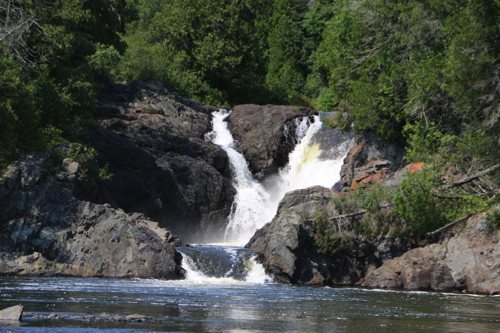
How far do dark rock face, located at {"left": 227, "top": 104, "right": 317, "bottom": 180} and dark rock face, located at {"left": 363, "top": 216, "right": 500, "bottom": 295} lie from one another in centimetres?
1552

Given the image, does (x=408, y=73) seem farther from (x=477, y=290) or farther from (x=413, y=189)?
(x=477, y=290)

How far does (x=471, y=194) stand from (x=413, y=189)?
7.39 feet

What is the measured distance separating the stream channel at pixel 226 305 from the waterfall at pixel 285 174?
702cm

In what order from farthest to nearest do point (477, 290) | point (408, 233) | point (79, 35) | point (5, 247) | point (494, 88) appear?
point (79, 35) < point (408, 233) < point (5, 247) < point (494, 88) < point (477, 290)

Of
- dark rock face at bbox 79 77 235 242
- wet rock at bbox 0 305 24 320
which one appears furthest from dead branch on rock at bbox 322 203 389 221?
wet rock at bbox 0 305 24 320

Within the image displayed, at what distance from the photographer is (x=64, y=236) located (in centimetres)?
2348

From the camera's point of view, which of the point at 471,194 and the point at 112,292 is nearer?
the point at 112,292

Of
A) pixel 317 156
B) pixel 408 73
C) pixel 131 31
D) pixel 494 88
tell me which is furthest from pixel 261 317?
pixel 131 31

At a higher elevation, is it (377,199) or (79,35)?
(79,35)

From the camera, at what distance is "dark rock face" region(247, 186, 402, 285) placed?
901 inches

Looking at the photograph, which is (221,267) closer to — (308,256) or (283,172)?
(308,256)

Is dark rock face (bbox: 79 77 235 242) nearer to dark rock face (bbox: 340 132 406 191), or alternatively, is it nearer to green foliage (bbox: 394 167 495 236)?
dark rock face (bbox: 340 132 406 191)

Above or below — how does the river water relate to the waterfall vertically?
below

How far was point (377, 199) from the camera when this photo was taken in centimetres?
2459
